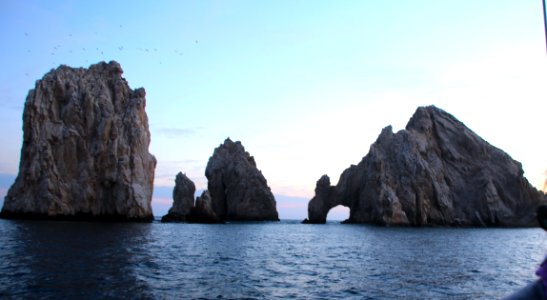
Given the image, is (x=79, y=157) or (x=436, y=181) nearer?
(x=79, y=157)

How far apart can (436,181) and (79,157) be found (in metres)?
86.8

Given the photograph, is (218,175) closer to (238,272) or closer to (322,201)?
(322,201)

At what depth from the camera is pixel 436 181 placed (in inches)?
4719

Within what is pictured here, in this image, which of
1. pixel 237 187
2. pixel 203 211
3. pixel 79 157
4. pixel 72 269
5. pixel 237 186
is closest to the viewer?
pixel 72 269

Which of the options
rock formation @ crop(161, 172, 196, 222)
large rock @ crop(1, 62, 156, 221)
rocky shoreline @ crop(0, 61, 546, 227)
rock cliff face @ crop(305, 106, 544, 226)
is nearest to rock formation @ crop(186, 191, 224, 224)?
rocky shoreline @ crop(0, 61, 546, 227)

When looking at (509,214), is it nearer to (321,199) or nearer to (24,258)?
(321,199)

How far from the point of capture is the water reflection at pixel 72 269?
69.6 ft

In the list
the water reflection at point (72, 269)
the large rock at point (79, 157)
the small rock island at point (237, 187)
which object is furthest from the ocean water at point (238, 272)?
the small rock island at point (237, 187)

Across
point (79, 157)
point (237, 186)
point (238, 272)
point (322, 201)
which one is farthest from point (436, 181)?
point (238, 272)

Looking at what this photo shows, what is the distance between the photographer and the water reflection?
21.2 metres

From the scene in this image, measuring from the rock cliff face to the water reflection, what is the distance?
81.5m

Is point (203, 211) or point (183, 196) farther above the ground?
point (183, 196)

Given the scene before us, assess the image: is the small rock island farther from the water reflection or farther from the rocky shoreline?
the water reflection

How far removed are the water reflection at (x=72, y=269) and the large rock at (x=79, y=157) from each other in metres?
44.9
